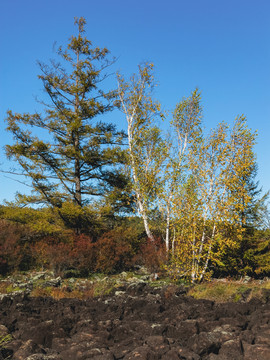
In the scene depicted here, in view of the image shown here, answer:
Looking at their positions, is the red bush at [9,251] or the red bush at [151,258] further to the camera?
the red bush at [9,251]

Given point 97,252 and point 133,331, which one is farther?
point 97,252

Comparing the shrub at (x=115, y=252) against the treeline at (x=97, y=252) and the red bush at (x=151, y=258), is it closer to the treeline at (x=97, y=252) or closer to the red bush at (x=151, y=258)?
the treeline at (x=97, y=252)

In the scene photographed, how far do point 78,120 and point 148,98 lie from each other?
4.10m

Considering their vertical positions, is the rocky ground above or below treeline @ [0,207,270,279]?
below

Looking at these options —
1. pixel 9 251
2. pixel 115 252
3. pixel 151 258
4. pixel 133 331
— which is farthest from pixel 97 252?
pixel 133 331

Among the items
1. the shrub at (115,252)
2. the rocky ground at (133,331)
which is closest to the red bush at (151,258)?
→ the shrub at (115,252)

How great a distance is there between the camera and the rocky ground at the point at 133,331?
13.5 ft

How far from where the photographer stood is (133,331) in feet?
16.6

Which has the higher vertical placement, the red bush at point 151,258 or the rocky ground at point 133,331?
the red bush at point 151,258

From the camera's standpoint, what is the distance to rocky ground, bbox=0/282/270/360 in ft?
13.5

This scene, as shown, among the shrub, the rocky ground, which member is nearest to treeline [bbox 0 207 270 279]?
the shrub

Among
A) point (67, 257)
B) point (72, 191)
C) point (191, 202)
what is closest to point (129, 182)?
point (72, 191)

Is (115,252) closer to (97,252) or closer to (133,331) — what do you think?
(97,252)

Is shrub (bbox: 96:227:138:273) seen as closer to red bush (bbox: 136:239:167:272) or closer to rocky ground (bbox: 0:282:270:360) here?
red bush (bbox: 136:239:167:272)
